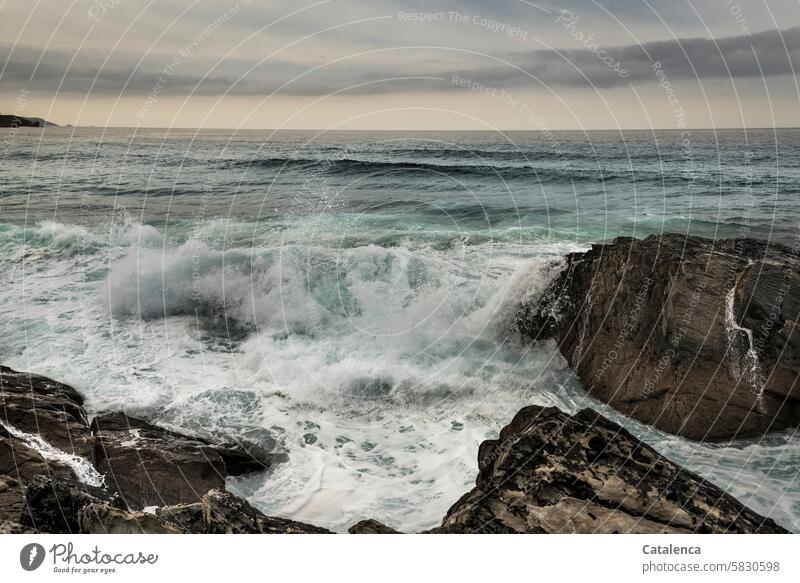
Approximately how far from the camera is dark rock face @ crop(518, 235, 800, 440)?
6766 mm

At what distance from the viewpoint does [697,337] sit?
7082 mm

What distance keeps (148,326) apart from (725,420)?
33.8ft

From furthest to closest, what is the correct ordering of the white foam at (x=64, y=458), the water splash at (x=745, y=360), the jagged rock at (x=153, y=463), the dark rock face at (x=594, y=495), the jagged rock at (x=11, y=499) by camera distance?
1. the water splash at (x=745, y=360)
2. the jagged rock at (x=153, y=463)
3. the white foam at (x=64, y=458)
4. the jagged rock at (x=11, y=499)
5. the dark rock face at (x=594, y=495)

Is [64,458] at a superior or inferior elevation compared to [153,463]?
superior

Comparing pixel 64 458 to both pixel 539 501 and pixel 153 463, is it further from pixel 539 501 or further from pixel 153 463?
pixel 539 501

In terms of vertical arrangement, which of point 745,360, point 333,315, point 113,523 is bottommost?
point 113,523

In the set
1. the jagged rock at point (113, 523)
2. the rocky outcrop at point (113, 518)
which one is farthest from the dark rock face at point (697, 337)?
the jagged rock at point (113, 523)

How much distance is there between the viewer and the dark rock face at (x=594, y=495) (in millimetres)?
4059

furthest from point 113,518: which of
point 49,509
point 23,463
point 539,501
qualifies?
point 539,501

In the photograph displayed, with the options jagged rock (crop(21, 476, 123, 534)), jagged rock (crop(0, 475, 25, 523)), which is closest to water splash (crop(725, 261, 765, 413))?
jagged rock (crop(21, 476, 123, 534))

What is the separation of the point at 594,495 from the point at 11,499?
15.8 ft

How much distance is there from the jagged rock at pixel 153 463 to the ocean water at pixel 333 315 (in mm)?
601

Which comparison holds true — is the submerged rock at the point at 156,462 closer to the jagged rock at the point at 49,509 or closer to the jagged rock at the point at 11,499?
the jagged rock at the point at 11,499

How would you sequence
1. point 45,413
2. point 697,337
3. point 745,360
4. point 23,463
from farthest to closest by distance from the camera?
point 697,337
point 745,360
point 45,413
point 23,463
